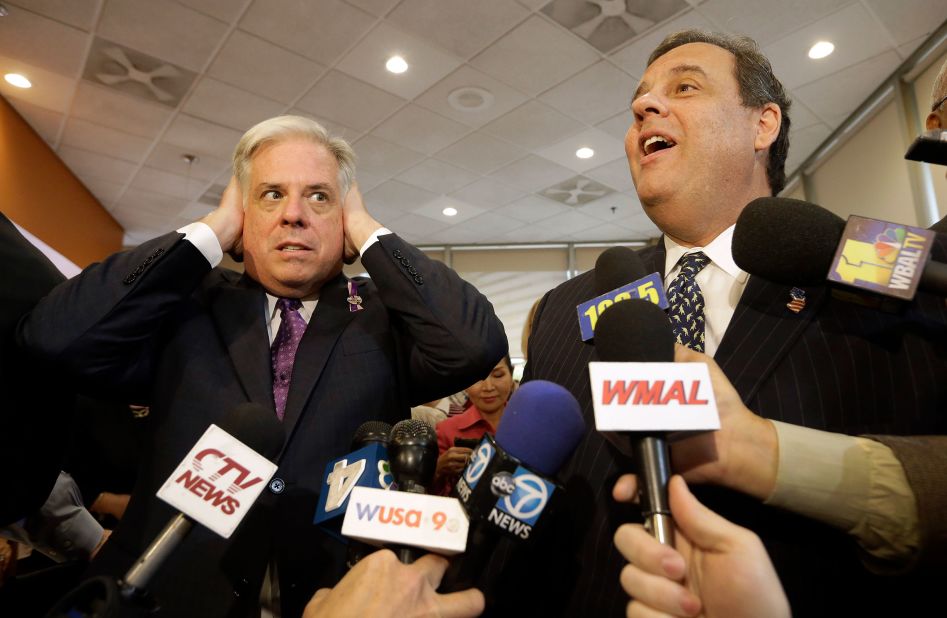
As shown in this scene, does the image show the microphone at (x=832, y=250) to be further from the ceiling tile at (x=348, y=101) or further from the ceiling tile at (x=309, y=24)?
the ceiling tile at (x=348, y=101)

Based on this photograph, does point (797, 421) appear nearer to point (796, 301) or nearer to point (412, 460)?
point (796, 301)

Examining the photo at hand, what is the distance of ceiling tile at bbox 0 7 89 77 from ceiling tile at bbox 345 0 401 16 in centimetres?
192

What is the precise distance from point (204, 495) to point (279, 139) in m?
1.06

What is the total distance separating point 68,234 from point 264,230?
5.76 meters

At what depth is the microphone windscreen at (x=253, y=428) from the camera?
816 mm

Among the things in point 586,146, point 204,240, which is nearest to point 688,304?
point 204,240

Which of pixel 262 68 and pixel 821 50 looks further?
pixel 262 68

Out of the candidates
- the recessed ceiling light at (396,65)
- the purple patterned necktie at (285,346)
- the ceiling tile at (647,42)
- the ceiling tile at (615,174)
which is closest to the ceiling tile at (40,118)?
the recessed ceiling light at (396,65)

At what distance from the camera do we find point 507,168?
18.6 ft

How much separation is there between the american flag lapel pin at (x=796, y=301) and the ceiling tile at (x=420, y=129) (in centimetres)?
408

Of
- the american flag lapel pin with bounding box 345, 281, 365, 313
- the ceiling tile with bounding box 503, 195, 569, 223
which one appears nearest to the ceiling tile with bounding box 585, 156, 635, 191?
the ceiling tile with bounding box 503, 195, 569, 223

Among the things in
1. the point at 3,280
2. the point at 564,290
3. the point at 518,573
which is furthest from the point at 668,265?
the point at 3,280

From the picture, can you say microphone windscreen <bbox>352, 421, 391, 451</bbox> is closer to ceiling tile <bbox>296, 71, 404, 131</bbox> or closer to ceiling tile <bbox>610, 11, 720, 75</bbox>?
ceiling tile <bbox>610, 11, 720, 75</bbox>

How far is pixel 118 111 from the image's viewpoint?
4.64 metres
